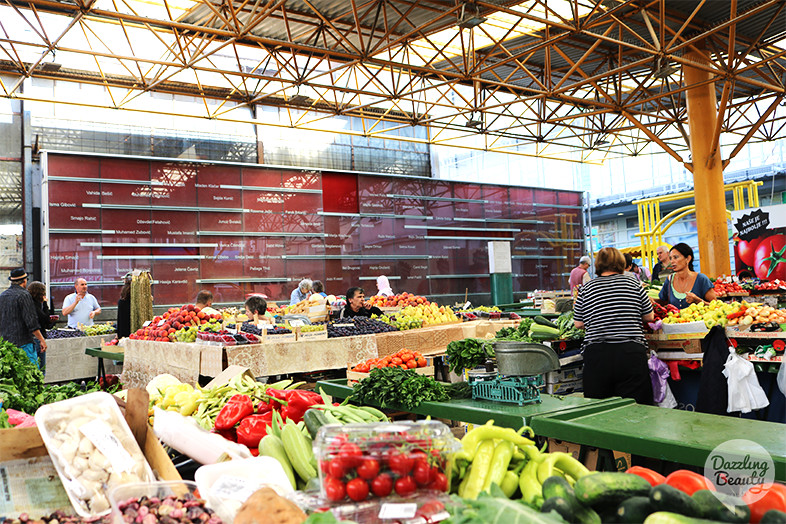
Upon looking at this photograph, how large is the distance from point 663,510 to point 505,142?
67.9ft

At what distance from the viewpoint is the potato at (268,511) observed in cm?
161

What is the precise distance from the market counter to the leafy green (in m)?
8.87

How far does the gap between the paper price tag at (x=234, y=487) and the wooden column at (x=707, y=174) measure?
12599 mm

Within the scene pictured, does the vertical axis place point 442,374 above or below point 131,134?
below

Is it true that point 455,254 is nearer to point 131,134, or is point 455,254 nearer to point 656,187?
point 131,134

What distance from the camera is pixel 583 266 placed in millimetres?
12570

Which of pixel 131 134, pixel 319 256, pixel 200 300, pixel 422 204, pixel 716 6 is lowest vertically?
pixel 200 300

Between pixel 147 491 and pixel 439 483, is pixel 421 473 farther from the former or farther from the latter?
pixel 147 491

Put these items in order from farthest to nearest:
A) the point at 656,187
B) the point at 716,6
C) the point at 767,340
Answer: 1. the point at 656,187
2. the point at 716,6
3. the point at 767,340

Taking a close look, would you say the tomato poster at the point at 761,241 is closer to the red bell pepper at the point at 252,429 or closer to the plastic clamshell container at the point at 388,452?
the red bell pepper at the point at 252,429

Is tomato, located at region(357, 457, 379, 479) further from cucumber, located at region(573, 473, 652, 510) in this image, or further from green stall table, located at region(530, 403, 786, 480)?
green stall table, located at region(530, 403, 786, 480)

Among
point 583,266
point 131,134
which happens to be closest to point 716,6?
point 583,266

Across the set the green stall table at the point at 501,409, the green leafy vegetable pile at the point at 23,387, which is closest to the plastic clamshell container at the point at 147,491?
the green stall table at the point at 501,409

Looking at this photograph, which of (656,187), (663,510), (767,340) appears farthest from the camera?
(656,187)
